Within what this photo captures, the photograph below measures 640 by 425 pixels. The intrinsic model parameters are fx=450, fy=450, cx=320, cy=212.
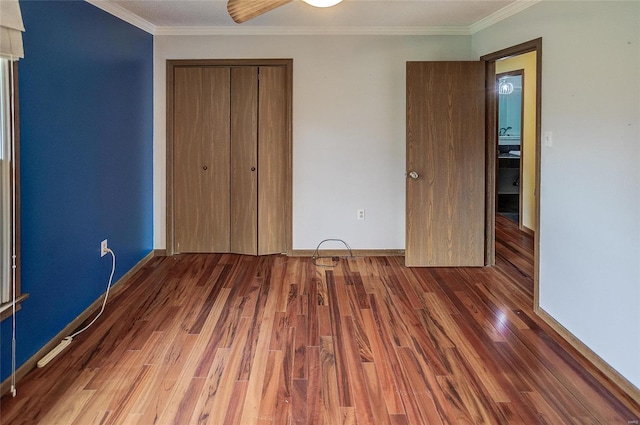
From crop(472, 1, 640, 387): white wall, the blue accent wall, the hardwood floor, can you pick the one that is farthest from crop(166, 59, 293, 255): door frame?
crop(472, 1, 640, 387): white wall

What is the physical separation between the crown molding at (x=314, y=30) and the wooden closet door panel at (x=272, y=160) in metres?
0.35

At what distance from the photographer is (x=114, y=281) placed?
11.5ft

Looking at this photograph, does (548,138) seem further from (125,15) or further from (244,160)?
(125,15)

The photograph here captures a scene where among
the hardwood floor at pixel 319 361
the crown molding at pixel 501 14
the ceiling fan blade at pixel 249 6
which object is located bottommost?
the hardwood floor at pixel 319 361

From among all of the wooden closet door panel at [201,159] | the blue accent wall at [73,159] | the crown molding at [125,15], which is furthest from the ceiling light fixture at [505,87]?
the blue accent wall at [73,159]

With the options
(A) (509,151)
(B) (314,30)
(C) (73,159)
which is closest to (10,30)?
(C) (73,159)

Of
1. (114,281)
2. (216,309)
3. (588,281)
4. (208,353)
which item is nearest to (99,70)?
(114,281)

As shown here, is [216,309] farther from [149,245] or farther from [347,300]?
[149,245]

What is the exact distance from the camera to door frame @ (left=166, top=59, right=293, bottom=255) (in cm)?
432

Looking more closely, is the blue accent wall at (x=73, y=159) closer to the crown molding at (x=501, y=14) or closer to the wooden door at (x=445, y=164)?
the wooden door at (x=445, y=164)

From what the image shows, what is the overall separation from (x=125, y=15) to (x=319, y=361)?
3.14 m

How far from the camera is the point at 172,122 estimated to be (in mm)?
4418

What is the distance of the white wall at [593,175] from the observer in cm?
219

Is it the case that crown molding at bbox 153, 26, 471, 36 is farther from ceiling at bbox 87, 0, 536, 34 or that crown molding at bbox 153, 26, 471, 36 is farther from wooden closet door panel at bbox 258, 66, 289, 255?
wooden closet door panel at bbox 258, 66, 289, 255
